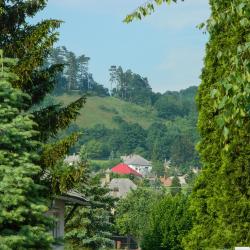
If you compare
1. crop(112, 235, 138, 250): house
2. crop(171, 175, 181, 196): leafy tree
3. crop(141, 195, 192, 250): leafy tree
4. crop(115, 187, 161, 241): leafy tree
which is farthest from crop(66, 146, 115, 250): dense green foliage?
crop(171, 175, 181, 196): leafy tree

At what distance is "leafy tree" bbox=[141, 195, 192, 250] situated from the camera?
4438cm

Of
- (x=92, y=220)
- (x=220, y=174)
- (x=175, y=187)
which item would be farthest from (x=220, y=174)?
(x=175, y=187)

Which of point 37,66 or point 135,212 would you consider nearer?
point 37,66

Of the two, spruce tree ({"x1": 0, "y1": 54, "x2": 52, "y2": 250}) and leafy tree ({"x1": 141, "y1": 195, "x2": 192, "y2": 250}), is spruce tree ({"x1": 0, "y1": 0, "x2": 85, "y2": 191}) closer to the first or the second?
spruce tree ({"x1": 0, "y1": 54, "x2": 52, "y2": 250})

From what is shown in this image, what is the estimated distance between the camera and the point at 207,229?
20625 millimetres

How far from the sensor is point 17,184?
12.7 meters

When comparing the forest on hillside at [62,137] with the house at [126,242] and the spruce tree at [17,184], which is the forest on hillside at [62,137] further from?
the house at [126,242]

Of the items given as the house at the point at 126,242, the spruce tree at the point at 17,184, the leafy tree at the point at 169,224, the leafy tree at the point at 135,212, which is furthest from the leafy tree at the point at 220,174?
the house at the point at 126,242

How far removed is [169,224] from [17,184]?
33.0m

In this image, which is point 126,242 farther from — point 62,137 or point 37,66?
point 37,66

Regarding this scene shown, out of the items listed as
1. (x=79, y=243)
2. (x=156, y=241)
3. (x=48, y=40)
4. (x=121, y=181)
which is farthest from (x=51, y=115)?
(x=121, y=181)

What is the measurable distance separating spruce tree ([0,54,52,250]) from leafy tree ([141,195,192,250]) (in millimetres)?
30460

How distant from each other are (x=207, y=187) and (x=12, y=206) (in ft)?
28.6

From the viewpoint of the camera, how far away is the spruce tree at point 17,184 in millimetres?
12602
